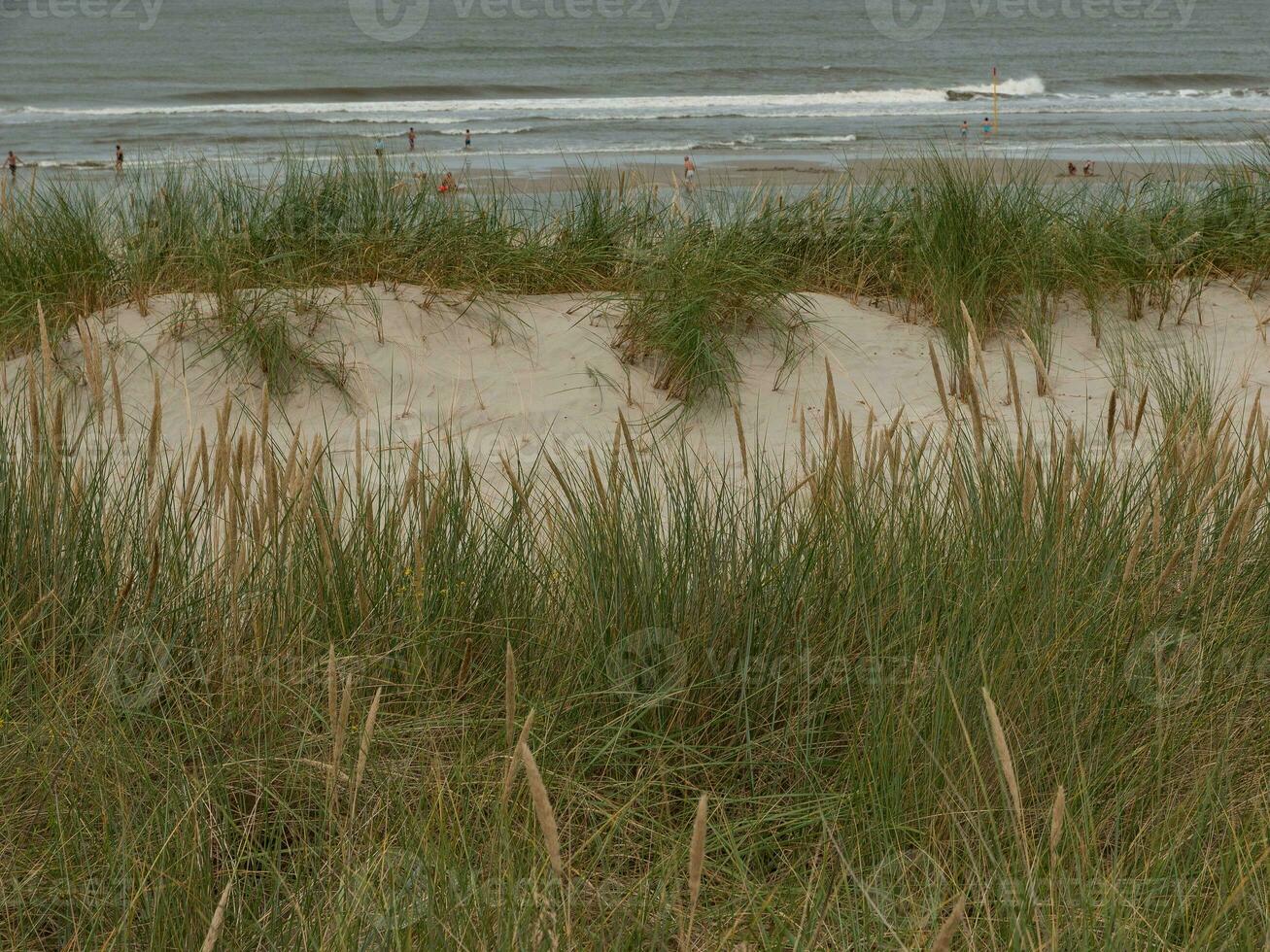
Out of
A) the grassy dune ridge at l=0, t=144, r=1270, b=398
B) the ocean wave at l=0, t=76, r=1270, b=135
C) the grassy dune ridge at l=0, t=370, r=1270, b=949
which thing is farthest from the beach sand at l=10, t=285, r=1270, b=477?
the ocean wave at l=0, t=76, r=1270, b=135

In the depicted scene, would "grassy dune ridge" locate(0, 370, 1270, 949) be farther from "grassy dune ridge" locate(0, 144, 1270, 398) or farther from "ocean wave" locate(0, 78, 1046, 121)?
"ocean wave" locate(0, 78, 1046, 121)

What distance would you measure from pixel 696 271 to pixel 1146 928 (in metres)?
4.03

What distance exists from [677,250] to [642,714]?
11.7ft

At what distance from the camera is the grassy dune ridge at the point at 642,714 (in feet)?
5.32

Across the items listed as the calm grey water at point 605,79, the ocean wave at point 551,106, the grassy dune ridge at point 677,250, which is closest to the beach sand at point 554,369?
the grassy dune ridge at point 677,250

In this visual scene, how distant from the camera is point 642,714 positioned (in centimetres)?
219

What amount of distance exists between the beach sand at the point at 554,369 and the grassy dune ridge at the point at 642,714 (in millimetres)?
2510

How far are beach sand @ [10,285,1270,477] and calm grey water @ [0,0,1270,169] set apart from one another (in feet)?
21.5

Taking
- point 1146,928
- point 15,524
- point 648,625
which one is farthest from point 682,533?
point 15,524

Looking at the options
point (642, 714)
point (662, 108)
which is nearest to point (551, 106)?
point (662, 108)

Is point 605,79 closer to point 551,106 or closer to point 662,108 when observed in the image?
point 551,106

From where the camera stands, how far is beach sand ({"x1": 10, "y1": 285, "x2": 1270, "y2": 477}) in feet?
17.0

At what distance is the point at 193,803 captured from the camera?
1.59 m

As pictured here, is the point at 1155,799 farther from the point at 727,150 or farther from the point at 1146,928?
the point at 727,150
